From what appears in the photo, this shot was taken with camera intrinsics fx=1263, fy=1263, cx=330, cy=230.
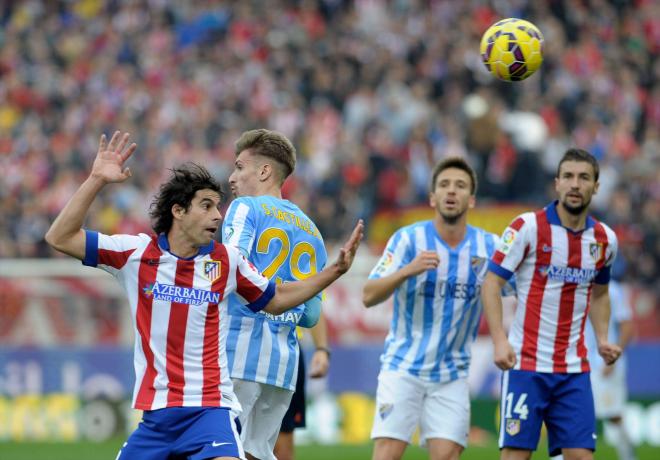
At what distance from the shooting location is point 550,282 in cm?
815

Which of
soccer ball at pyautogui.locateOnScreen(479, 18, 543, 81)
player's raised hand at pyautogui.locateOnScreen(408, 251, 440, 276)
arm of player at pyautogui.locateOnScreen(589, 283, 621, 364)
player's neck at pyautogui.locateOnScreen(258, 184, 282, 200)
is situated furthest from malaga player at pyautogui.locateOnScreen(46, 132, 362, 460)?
soccer ball at pyautogui.locateOnScreen(479, 18, 543, 81)

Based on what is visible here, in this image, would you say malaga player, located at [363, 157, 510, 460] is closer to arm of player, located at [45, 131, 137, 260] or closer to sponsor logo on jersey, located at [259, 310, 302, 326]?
sponsor logo on jersey, located at [259, 310, 302, 326]

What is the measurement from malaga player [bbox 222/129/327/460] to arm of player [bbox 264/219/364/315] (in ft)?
1.62

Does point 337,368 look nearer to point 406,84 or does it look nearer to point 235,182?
point 406,84

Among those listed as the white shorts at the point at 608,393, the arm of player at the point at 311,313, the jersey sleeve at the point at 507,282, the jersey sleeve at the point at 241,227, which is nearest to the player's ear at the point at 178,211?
the jersey sleeve at the point at 241,227

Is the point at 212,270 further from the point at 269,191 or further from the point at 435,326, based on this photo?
the point at 435,326

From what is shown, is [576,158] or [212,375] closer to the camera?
[212,375]

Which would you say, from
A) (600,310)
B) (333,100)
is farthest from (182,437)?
(333,100)

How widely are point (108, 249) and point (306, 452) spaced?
737 cm

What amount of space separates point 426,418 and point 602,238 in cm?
164

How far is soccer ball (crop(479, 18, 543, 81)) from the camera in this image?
28.7ft

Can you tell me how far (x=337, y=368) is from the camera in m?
15.4

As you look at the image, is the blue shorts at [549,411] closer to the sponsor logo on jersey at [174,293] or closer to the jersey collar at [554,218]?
the jersey collar at [554,218]

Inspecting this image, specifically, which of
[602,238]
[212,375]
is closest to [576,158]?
[602,238]
